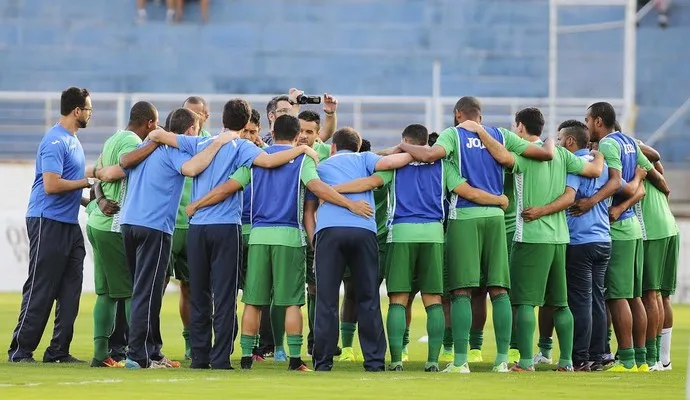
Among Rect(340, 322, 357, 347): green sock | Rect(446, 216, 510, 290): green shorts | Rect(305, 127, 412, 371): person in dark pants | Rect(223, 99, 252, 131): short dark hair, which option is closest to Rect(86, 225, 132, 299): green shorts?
Rect(223, 99, 252, 131): short dark hair

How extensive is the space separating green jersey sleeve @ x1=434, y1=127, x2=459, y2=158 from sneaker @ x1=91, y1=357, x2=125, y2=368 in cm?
290

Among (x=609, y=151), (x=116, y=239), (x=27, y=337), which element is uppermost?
(x=609, y=151)

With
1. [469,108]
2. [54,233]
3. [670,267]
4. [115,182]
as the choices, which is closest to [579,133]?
[469,108]

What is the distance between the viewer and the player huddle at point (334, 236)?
10586 mm

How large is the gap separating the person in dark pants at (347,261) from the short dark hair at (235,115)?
2.17 feet

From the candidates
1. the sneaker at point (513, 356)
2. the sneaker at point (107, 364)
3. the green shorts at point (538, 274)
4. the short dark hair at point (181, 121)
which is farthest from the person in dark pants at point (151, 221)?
the sneaker at point (513, 356)

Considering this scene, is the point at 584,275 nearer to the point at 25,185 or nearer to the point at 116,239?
the point at 116,239

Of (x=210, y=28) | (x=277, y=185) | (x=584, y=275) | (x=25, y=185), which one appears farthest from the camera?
(x=210, y=28)

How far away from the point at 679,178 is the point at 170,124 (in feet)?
51.2

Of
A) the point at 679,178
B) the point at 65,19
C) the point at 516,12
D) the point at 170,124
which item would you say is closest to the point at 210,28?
the point at 65,19

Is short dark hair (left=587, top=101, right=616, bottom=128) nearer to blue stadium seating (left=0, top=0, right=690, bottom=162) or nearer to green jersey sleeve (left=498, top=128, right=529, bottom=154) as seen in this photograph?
green jersey sleeve (left=498, top=128, right=529, bottom=154)

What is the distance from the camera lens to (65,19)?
27578mm

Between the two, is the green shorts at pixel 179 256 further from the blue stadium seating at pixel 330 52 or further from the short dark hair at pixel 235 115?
the blue stadium seating at pixel 330 52

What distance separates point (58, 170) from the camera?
36.3ft
